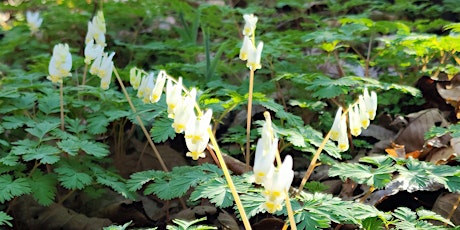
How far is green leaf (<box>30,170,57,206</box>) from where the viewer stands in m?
2.44

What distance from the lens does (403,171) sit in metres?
2.16

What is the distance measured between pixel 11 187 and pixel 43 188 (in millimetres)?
160

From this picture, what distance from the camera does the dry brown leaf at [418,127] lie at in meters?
3.19

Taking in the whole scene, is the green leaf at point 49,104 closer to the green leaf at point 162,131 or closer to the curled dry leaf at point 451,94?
the green leaf at point 162,131

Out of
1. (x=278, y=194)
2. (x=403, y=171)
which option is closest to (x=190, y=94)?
(x=278, y=194)

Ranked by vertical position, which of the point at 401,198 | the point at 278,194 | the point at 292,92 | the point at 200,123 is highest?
the point at 200,123

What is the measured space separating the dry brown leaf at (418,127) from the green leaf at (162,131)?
1.54 m

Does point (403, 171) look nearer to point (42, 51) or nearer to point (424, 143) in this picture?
point (424, 143)

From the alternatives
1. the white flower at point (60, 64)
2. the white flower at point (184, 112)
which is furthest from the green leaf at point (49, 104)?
the white flower at point (184, 112)

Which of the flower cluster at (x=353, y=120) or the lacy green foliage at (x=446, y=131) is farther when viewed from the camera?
the lacy green foliage at (x=446, y=131)

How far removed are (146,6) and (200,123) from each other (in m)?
3.75

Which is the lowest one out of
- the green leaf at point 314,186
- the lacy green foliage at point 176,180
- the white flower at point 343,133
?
the green leaf at point 314,186

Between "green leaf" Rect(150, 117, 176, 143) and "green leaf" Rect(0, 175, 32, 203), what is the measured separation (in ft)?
2.12

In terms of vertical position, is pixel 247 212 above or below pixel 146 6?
below
